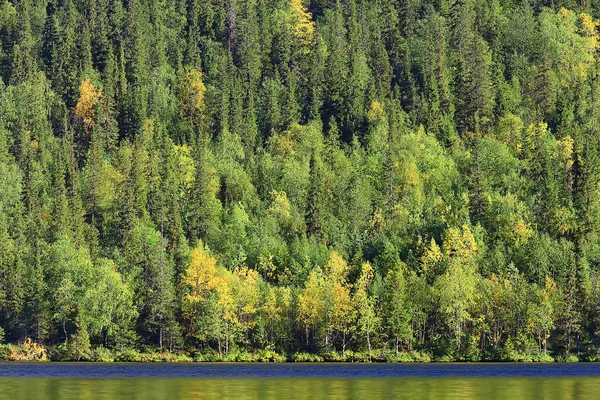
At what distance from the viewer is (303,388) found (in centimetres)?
9088

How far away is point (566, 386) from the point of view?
308 feet

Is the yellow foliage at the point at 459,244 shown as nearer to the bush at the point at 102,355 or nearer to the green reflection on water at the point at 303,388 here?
the bush at the point at 102,355

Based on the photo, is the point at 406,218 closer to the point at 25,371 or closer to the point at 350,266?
the point at 350,266

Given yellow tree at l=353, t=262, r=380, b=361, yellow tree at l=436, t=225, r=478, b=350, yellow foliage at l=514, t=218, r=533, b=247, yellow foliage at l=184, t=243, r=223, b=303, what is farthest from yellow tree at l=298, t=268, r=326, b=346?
yellow foliage at l=514, t=218, r=533, b=247

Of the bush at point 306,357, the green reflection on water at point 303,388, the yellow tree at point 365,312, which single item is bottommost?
the green reflection on water at point 303,388

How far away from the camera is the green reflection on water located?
8119cm

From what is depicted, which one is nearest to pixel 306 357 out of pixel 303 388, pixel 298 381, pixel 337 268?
pixel 337 268

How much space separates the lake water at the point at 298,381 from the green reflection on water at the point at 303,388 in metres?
0.07

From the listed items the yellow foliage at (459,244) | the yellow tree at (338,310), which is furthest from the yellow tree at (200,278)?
the yellow foliage at (459,244)

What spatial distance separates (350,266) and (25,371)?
202 ft

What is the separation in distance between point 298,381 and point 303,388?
11.5 meters

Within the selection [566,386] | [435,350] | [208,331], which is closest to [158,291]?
[208,331]

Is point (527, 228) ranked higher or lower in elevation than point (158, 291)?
higher

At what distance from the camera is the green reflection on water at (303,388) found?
81188 millimetres
